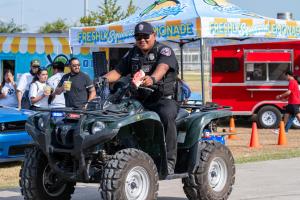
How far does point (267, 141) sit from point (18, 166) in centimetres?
675

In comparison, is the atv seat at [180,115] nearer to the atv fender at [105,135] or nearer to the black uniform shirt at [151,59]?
the black uniform shirt at [151,59]

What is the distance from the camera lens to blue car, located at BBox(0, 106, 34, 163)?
1084cm

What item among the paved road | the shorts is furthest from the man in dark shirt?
the shorts

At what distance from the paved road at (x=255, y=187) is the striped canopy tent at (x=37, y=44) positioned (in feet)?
29.8

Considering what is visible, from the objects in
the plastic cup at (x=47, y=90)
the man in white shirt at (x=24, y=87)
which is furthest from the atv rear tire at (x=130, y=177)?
the man in white shirt at (x=24, y=87)

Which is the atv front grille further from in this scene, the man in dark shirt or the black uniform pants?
the black uniform pants

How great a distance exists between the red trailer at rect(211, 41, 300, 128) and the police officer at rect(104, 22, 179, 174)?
514 inches

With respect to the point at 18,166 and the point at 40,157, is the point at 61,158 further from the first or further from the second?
the point at 18,166

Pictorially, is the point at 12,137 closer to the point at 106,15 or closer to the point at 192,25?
the point at 192,25

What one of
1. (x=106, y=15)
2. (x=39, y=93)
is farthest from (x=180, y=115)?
(x=106, y=15)

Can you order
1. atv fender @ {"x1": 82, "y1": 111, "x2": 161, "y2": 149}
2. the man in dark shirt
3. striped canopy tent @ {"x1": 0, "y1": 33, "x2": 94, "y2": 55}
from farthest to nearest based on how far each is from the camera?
striped canopy tent @ {"x1": 0, "y1": 33, "x2": 94, "y2": 55}
the man in dark shirt
atv fender @ {"x1": 82, "y1": 111, "x2": 161, "y2": 149}

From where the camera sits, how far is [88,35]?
54.7ft

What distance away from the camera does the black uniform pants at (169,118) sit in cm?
704

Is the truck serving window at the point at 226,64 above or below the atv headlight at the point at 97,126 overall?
above
